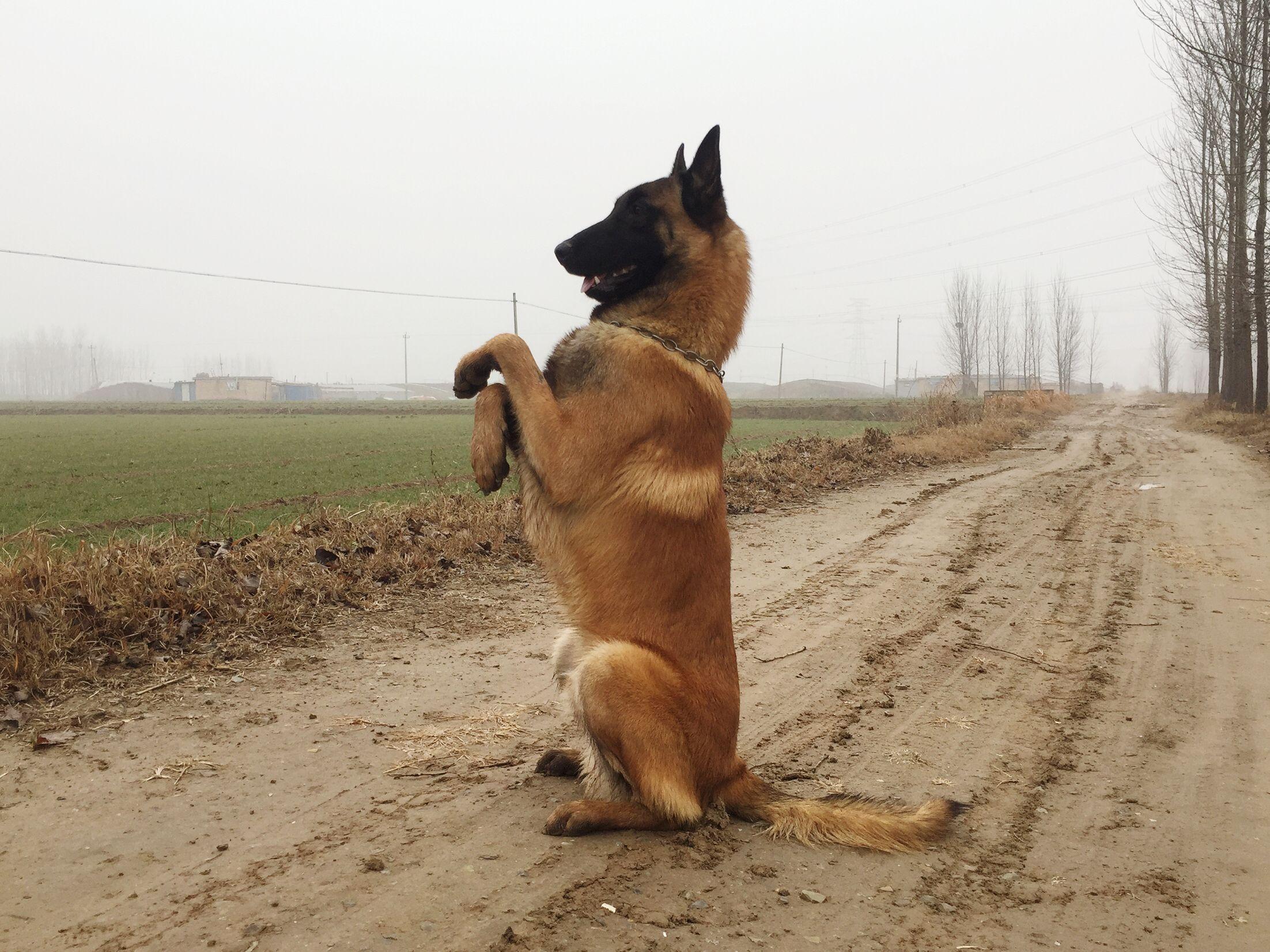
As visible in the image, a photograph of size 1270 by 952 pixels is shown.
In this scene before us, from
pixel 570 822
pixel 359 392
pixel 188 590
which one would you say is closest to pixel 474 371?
pixel 570 822

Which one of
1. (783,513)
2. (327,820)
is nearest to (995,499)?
(783,513)

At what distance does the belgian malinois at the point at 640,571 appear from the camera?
3205 mm

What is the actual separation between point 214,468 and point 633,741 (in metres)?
23.5

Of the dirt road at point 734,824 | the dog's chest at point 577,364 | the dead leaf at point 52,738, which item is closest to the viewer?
the dirt road at point 734,824

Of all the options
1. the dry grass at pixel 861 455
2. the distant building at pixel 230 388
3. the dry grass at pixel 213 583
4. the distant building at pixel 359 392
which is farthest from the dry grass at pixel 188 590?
the distant building at pixel 359 392

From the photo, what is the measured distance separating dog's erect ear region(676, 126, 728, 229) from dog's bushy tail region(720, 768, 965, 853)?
8.09 ft

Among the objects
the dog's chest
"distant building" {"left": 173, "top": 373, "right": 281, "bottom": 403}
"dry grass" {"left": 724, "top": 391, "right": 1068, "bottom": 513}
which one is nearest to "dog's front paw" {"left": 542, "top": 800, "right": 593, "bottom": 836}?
the dog's chest

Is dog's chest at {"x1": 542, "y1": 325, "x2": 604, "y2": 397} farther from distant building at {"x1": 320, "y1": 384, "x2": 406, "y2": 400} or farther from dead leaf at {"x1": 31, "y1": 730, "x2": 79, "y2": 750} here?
distant building at {"x1": 320, "y1": 384, "x2": 406, "y2": 400}

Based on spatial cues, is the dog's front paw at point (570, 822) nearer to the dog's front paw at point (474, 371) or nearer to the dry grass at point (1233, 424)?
the dog's front paw at point (474, 371)

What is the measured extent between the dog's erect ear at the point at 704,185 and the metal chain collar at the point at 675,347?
2.15 feet

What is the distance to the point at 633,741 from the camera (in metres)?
3.13

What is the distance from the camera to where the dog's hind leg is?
3.11 meters

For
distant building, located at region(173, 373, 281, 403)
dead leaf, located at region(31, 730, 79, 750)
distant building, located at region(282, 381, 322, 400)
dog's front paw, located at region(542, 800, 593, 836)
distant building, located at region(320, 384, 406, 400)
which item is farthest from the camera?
distant building, located at region(320, 384, 406, 400)

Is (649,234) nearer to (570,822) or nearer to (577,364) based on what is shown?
Result: (577,364)
